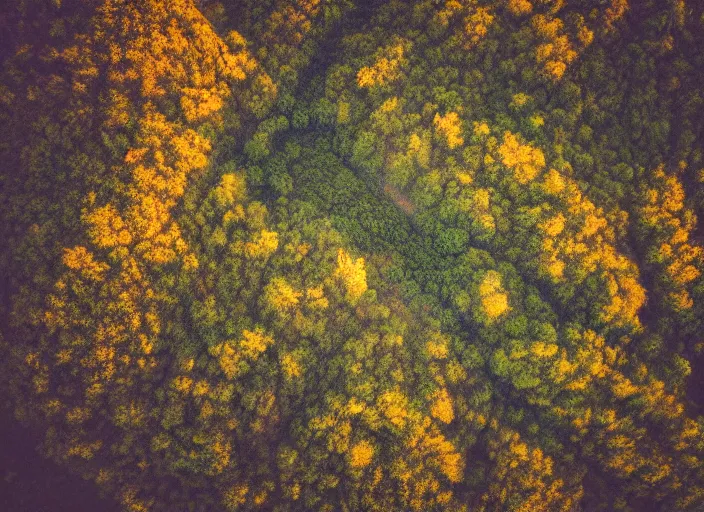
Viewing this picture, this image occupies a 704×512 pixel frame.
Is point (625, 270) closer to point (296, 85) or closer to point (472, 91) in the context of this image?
point (472, 91)

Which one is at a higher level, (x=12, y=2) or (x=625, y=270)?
(x=625, y=270)

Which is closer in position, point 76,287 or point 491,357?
point 76,287

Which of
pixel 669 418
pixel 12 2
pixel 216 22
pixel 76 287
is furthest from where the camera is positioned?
pixel 216 22

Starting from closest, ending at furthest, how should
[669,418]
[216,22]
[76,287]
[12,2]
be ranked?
[76,287]
[12,2]
[669,418]
[216,22]

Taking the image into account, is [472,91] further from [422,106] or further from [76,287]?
[76,287]

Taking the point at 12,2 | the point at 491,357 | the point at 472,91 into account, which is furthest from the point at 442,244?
the point at 12,2

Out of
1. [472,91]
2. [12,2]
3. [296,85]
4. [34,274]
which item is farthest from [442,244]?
[12,2]

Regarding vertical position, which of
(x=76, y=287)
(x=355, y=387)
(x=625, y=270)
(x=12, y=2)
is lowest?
(x=76, y=287)
